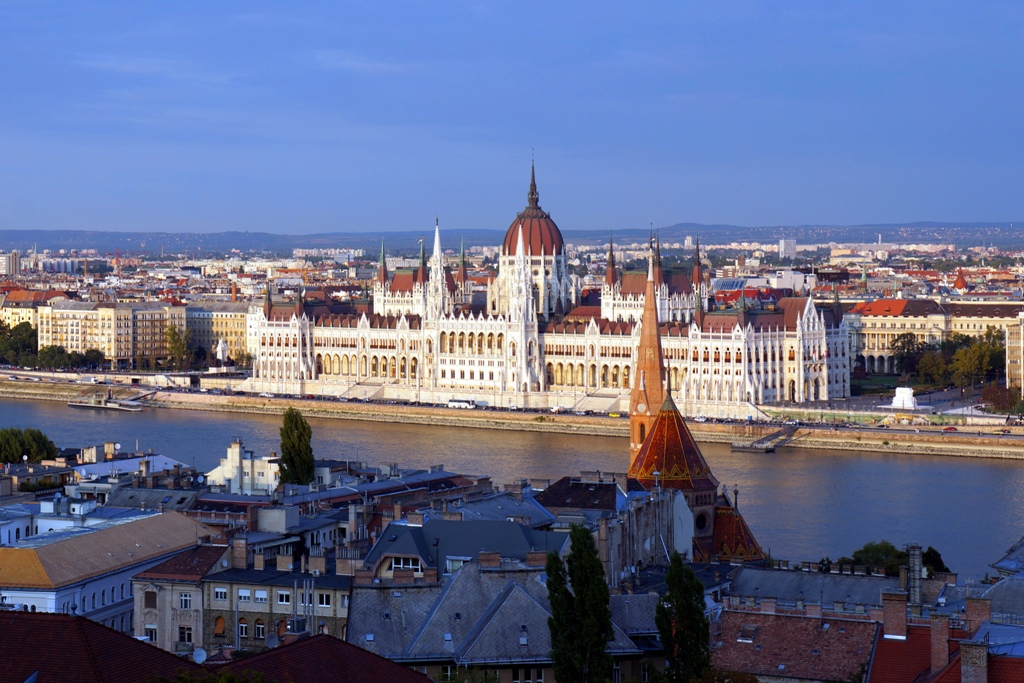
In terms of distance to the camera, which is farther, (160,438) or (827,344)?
(827,344)

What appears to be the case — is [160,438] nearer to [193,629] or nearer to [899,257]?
[193,629]

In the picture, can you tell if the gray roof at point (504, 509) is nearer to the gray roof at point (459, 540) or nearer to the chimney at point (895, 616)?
the gray roof at point (459, 540)

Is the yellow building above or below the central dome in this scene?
below

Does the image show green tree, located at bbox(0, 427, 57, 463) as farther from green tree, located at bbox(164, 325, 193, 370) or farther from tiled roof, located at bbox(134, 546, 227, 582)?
green tree, located at bbox(164, 325, 193, 370)

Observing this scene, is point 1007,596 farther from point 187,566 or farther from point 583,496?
point 187,566

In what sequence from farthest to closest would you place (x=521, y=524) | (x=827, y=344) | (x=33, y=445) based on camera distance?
(x=827, y=344) < (x=33, y=445) < (x=521, y=524)

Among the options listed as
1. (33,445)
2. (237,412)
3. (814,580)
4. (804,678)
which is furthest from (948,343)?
(804,678)

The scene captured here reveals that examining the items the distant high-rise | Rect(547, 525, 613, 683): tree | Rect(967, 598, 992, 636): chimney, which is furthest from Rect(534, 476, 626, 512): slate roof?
the distant high-rise
